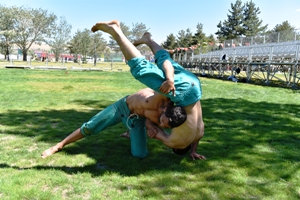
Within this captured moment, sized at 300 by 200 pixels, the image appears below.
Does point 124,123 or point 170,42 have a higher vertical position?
point 170,42

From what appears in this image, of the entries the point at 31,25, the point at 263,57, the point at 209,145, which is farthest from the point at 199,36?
the point at 209,145

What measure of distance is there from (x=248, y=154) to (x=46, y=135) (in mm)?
3098

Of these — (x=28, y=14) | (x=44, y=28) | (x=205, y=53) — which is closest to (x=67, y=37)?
(x=44, y=28)

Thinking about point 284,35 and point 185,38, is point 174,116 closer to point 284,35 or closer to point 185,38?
point 284,35

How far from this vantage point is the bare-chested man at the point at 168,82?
285 cm

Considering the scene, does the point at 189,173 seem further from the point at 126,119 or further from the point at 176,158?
the point at 126,119

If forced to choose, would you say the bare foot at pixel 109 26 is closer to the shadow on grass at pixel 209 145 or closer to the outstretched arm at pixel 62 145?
the outstretched arm at pixel 62 145

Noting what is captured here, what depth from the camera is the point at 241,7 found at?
64.1 meters

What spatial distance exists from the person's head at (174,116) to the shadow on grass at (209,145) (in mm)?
664

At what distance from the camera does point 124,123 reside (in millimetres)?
3551

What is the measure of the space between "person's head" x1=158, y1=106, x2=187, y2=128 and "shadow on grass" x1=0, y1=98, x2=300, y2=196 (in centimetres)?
66

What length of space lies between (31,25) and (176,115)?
5329 cm

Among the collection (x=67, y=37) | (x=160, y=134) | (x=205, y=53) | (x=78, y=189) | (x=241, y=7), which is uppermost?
(x=241, y=7)

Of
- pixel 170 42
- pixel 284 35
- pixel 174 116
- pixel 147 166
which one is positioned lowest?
pixel 147 166
